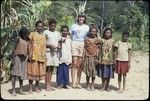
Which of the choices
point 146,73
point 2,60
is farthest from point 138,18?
point 2,60

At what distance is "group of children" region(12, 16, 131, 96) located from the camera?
24.5 feet

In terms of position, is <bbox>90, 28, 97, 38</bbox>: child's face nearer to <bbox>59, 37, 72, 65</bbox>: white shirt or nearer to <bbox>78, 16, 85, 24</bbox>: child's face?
<bbox>78, 16, 85, 24</bbox>: child's face

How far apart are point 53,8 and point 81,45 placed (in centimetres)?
712

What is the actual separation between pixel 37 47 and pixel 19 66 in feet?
1.73

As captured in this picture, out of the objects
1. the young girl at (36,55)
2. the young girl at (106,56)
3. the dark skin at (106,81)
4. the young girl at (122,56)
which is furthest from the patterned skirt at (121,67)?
the young girl at (36,55)

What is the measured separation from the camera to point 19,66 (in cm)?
737

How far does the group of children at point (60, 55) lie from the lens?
7.46 meters

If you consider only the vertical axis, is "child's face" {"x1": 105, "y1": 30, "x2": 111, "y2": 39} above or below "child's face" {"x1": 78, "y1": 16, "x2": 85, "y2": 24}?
below

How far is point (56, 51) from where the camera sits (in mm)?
7867

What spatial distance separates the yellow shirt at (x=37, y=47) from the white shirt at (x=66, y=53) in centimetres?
52

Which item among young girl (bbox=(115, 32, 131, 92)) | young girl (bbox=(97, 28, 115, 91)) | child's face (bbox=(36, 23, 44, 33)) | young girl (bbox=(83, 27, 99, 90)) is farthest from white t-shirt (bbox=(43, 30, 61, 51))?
young girl (bbox=(115, 32, 131, 92))

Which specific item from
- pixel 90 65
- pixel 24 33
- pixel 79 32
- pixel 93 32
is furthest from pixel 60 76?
pixel 24 33

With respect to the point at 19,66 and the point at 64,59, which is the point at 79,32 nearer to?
the point at 64,59

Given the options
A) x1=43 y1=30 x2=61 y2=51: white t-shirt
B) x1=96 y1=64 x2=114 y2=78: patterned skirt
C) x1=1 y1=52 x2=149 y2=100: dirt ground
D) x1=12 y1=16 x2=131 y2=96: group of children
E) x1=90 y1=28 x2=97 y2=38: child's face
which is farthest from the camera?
x1=96 y1=64 x2=114 y2=78: patterned skirt
